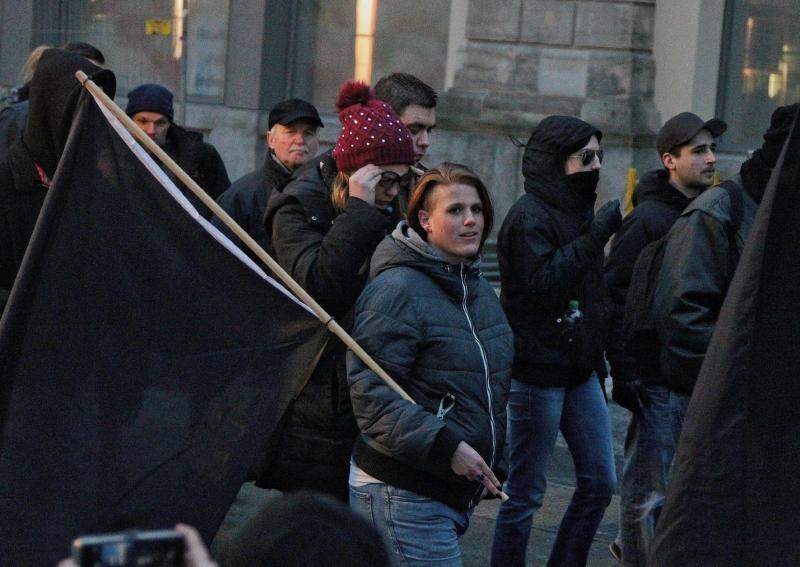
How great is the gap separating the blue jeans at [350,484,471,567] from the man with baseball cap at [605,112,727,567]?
4.78 feet

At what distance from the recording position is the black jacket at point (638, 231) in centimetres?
649

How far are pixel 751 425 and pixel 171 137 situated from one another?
489cm

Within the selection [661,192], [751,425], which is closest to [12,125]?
[661,192]

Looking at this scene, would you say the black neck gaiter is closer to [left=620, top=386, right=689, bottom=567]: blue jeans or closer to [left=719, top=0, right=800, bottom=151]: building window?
[left=620, top=386, right=689, bottom=567]: blue jeans

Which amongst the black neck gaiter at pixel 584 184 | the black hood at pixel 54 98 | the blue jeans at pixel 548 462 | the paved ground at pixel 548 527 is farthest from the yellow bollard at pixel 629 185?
the black hood at pixel 54 98

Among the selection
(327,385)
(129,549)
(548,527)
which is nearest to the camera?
(129,549)

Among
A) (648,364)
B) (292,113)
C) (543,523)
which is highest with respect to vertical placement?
(292,113)

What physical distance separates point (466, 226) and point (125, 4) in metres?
12.1

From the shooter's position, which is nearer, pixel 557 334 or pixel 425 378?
pixel 425 378

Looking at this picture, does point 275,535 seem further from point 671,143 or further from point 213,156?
point 213,156

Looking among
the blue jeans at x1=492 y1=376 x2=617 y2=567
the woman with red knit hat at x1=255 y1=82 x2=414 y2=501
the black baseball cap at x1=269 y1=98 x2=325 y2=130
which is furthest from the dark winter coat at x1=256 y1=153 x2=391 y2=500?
the black baseball cap at x1=269 y1=98 x2=325 y2=130

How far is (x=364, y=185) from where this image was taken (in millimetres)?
5031

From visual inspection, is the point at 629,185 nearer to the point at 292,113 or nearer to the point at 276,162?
the point at 292,113

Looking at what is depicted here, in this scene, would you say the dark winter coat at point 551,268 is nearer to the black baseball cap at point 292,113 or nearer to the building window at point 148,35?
the black baseball cap at point 292,113
